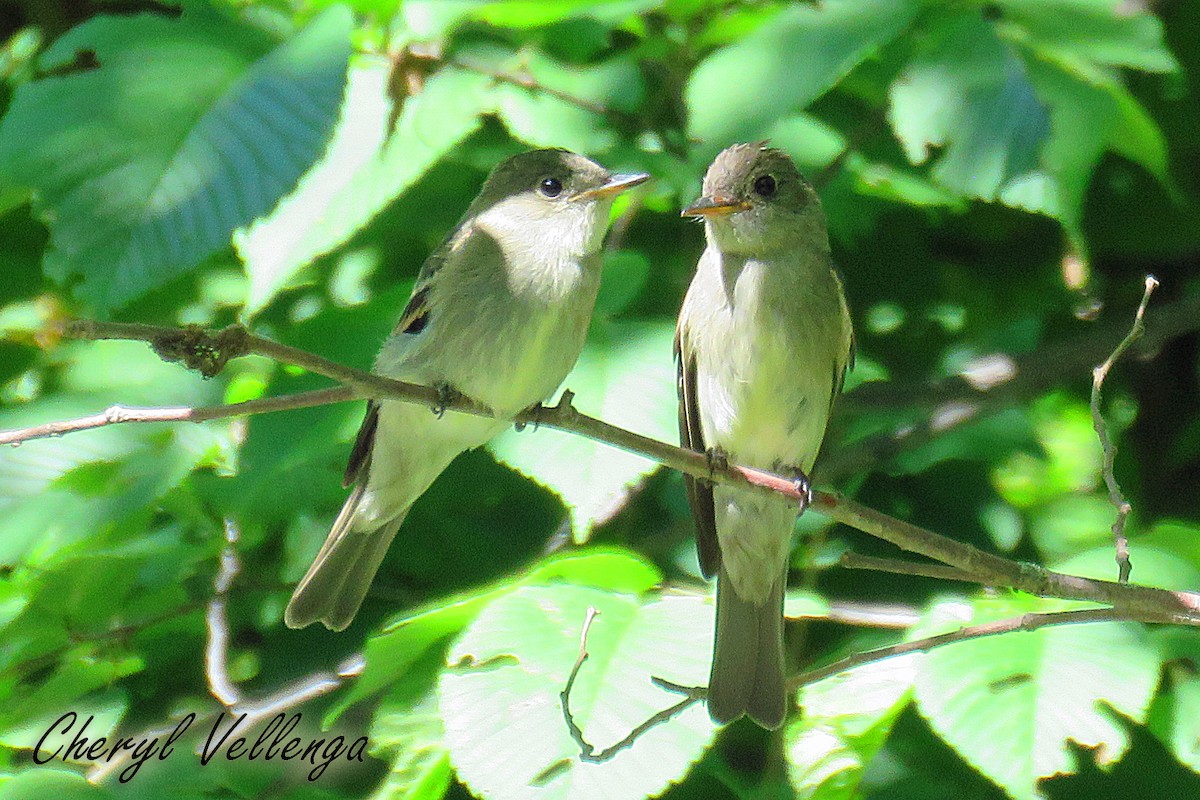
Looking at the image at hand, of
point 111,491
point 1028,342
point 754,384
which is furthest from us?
point 1028,342

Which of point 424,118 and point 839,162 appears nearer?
point 424,118

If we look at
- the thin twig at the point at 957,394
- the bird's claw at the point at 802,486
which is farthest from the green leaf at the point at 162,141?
the thin twig at the point at 957,394

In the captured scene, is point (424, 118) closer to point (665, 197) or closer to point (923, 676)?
point (665, 197)

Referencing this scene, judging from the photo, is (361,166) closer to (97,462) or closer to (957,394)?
(97,462)

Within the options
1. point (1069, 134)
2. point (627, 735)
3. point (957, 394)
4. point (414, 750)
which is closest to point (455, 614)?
point (414, 750)

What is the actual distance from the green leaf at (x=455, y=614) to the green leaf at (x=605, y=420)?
0.25 feet

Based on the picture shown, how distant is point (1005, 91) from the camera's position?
3178mm

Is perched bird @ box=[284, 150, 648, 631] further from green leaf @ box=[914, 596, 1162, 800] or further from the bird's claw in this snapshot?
green leaf @ box=[914, 596, 1162, 800]

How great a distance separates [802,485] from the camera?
3.19 meters

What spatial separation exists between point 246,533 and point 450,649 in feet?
3.79

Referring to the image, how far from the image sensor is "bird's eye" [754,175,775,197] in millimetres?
3473

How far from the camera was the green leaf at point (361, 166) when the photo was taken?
3.16m

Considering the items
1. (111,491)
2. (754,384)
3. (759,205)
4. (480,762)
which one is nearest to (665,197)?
(759,205)

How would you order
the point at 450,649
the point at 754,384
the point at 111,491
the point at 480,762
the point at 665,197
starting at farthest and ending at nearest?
1. the point at 665,197
2. the point at 754,384
3. the point at 111,491
4. the point at 450,649
5. the point at 480,762
